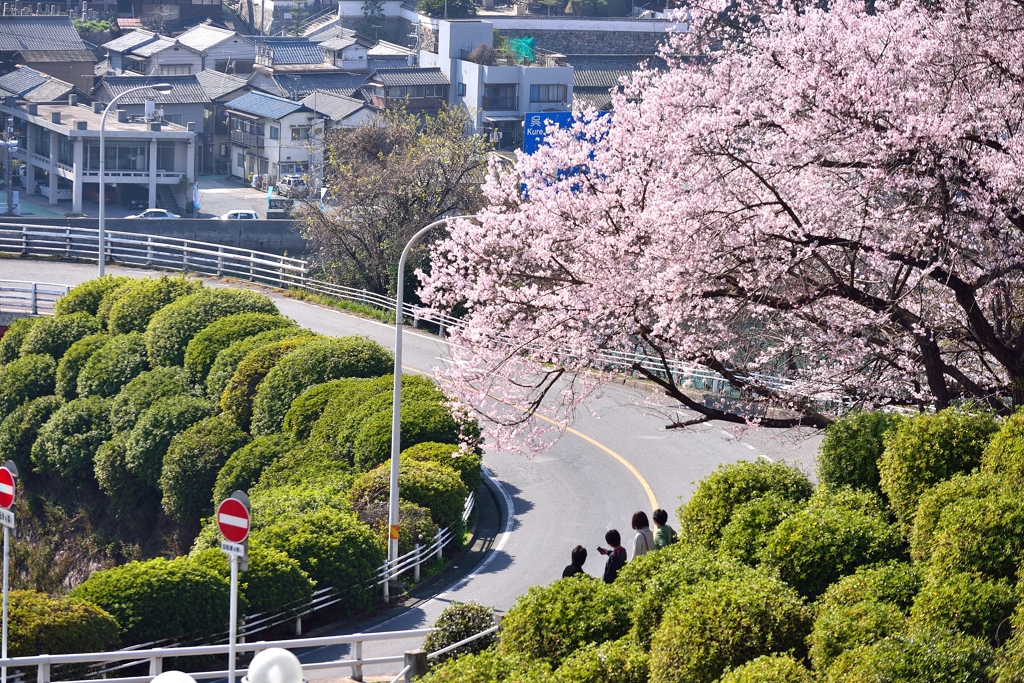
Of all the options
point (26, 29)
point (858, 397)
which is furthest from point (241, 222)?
point (858, 397)

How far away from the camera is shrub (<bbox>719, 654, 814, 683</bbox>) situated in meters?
8.66

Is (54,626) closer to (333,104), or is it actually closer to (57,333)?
(57,333)

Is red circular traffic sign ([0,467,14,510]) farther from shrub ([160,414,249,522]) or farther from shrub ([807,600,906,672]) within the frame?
shrub ([160,414,249,522])

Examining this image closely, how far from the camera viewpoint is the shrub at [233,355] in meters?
31.3

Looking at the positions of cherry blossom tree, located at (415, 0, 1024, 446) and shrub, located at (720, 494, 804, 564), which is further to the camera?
cherry blossom tree, located at (415, 0, 1024, 446)

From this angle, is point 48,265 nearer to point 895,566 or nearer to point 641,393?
point 641,393

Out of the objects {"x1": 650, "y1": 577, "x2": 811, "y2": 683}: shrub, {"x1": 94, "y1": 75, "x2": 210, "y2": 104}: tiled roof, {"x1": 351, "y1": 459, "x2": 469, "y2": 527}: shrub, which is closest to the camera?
{"x1": 650, "y1": 577, "x2": 811, "y2": 683}: shrub

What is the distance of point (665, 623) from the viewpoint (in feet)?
32.4

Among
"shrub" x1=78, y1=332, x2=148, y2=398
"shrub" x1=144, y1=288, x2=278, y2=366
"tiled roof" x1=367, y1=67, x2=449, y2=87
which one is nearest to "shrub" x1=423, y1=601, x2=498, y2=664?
"shrub" x1=144, y1=288, x2=278, y2=366

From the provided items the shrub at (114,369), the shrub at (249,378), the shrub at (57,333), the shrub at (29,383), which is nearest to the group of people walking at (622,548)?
the shrub at (249,378)

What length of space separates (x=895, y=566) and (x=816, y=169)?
475 centimetres

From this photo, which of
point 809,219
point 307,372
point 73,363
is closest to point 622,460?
point 307,372

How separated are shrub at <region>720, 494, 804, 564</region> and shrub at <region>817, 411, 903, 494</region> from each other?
1.96ft

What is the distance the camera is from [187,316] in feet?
111
